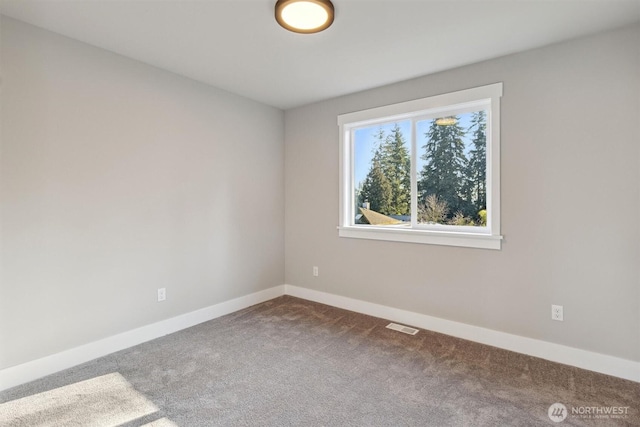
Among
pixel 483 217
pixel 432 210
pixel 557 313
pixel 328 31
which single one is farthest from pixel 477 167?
pixel 328 31

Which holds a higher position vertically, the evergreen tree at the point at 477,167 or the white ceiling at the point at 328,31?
the white ceiling at the point at 328,31

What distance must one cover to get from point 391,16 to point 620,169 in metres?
1.90

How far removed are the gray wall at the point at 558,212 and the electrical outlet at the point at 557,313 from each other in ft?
0.08

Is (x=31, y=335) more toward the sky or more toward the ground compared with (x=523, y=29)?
more toward the ground

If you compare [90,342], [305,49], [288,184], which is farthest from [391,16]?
[90,342]

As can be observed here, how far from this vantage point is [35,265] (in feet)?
7.17

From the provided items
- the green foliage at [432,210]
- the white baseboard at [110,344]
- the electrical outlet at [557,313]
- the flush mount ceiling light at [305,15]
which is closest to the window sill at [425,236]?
the green foliage at [432,210]

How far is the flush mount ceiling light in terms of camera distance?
188cm

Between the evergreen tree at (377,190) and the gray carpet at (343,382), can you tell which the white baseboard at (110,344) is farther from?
the evergreen tree at (377,190)

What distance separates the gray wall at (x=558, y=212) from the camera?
2178mm

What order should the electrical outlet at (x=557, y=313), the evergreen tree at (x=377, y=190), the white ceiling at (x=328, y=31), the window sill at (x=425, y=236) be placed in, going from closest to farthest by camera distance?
the white ceiling at (x=328, y=31) < the electrical outlet at (x=557, y=313) < the window sill at (x=425, y=236) < the evergreen tree at (x=377, y=190)

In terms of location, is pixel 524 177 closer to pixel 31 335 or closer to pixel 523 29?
pixel 523 29

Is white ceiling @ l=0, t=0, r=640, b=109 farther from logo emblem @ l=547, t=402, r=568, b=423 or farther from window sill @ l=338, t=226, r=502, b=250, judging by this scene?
logo emblem @ l=547, t=402, r=568, b=423

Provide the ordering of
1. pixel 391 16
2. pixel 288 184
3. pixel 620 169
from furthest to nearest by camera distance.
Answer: pixel 288 184 → pixel 620 169 → pixel 391 16
